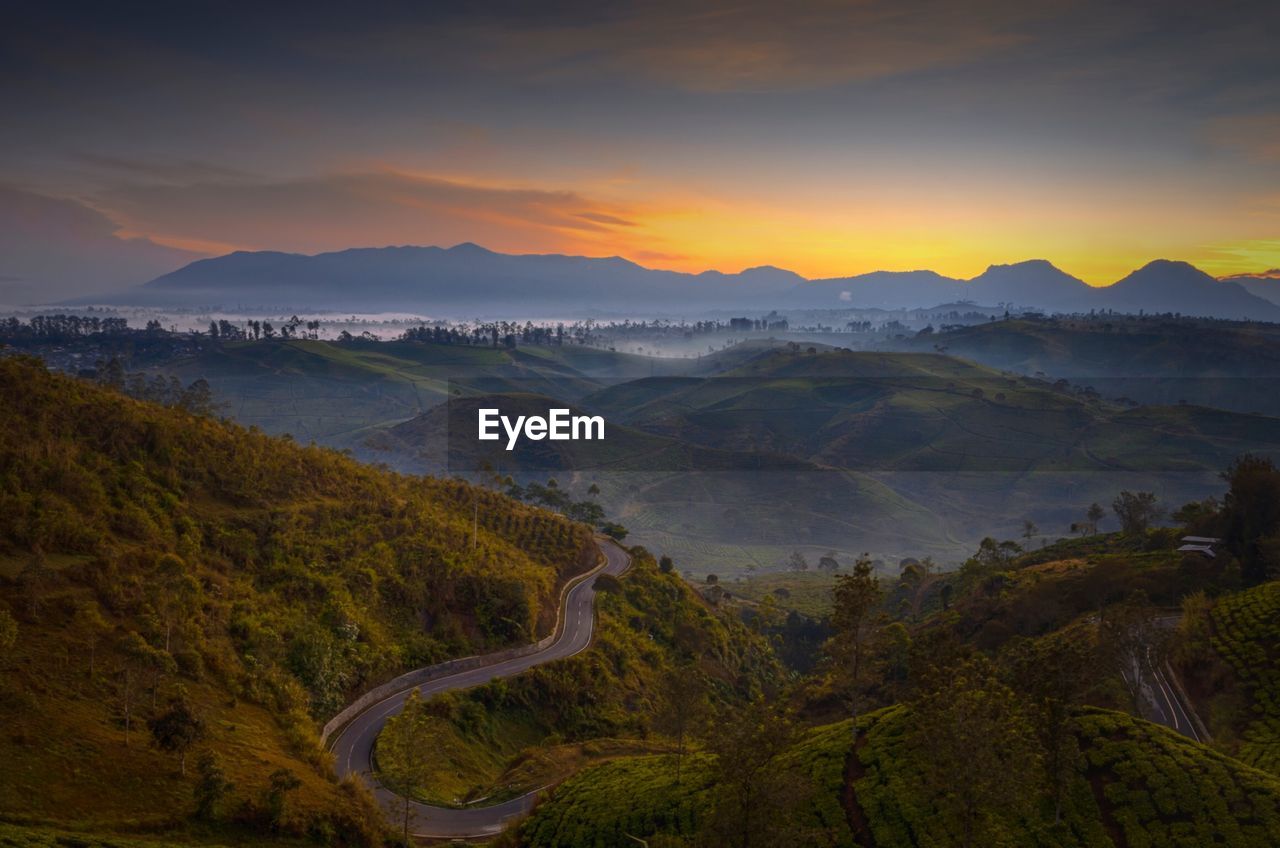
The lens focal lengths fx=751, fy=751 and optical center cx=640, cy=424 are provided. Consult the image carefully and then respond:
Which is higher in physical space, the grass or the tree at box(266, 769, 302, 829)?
the tree at box(266, 769, 302, 829)

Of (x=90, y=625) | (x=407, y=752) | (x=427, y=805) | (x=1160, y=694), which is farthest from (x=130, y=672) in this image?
(x=1160, y=694)

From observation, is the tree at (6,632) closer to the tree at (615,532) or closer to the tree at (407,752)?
the tree at (407,752)

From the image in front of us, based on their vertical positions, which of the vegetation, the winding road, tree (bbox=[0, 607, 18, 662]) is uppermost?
tree (bbox=[0, 607, 18, 662])

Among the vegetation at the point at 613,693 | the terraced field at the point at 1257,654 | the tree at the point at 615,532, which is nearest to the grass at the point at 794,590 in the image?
the tree at the point at 615,532

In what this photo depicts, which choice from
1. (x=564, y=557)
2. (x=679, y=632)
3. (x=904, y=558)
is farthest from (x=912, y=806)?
(x=904, y=558)

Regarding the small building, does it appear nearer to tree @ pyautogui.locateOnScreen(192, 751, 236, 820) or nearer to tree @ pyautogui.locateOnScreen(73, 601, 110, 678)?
tree @ pyautogui.locateOnScreen(192, 751, 236, 820)

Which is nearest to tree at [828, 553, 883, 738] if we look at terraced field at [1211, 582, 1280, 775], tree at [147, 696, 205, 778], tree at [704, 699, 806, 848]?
tree at [704, 699, 806, 848]

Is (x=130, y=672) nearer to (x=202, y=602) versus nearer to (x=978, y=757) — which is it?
(x=202, y=602)
